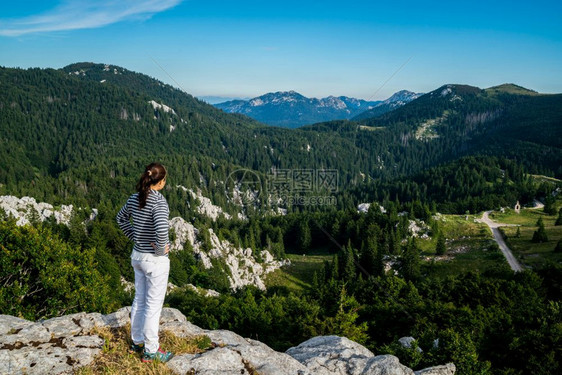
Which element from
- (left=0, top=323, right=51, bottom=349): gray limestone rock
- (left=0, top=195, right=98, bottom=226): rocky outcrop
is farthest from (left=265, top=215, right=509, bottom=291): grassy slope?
(left=0, top=323, right=51, bottom=349): gray limestone rock

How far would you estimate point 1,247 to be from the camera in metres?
21.8

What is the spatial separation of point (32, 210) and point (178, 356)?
10460 cm

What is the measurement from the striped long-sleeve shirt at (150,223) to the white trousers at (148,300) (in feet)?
1.52

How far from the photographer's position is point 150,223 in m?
8.30

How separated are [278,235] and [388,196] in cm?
9366

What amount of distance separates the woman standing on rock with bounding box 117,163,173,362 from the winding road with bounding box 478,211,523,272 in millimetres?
71989

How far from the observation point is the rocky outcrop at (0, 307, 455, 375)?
8.38m

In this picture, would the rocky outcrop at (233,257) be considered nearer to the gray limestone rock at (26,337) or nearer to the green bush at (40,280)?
the green bush at (40,280)

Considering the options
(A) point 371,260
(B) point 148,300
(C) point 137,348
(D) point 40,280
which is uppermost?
(B) point 148,300

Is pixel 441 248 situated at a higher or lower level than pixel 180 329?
lower

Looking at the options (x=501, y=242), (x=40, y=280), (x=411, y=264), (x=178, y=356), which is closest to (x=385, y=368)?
(x=178, y=356)

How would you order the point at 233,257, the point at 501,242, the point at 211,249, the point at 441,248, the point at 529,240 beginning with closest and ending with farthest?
the point at 529,240, the point at 501,242, the point at 441,248, the point at 211,249, the point at 233,257

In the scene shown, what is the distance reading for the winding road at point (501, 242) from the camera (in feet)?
212

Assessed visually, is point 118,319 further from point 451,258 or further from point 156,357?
point 451,258
